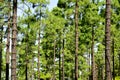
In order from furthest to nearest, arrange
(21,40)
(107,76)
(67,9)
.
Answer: (21,40) < (67,9) < (107,76)

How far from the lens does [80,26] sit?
33.2 m

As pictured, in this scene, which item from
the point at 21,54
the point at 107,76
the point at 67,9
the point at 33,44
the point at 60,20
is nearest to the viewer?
the point at 107,76

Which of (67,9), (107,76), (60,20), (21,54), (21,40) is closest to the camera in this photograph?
(107,76)

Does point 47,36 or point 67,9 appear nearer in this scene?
point 67,9

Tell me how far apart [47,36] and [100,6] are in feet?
30.6

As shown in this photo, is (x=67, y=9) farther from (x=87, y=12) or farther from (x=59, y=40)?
(x=59, y=40)

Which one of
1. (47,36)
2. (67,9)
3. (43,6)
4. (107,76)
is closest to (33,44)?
(47,36)

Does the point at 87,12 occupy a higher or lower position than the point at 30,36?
higher

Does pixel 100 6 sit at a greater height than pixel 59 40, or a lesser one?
greater

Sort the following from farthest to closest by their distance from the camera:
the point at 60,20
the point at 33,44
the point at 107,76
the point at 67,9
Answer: the point at 33,44
the point at 60,20
the point at 67,9
the point at 107,76

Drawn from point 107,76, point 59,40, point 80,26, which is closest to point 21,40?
point 59,40

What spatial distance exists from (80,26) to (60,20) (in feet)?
8.09

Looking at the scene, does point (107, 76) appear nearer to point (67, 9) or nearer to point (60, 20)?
point (67, 9)

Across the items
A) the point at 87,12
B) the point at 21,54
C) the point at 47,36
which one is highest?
the point at 87,12
